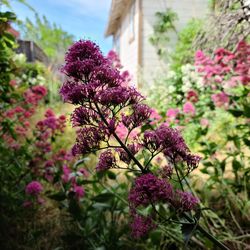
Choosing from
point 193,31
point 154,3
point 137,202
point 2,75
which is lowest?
point 137,202

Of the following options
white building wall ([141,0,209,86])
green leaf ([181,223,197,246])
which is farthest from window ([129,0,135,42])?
green leaf ([181,223,197,246])

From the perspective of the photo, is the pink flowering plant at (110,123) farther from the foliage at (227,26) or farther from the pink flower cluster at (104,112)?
the foliage at (227,26)

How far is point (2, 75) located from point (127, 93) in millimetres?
1680

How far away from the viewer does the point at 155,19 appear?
41.6 feet

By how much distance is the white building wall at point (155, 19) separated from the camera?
40.7 feet

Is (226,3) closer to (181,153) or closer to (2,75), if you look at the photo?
(2,75)

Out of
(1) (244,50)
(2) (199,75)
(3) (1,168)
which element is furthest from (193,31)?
(3) (1,168)

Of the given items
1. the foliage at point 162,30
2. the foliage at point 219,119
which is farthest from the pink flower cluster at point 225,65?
the foliage at point 162,30

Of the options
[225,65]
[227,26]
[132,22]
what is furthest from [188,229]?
[132,22]

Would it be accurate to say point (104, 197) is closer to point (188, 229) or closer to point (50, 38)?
point (188, 229)

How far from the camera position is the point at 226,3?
2449mm

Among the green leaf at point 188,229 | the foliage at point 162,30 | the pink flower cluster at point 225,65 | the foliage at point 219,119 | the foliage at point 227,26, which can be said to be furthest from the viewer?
the foliage at point 162,30

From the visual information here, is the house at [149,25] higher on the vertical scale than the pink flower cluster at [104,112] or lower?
higher

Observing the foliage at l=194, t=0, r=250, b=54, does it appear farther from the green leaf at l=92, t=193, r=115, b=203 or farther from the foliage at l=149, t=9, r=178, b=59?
the foliage at l=149, t=9, r=178, b=59
